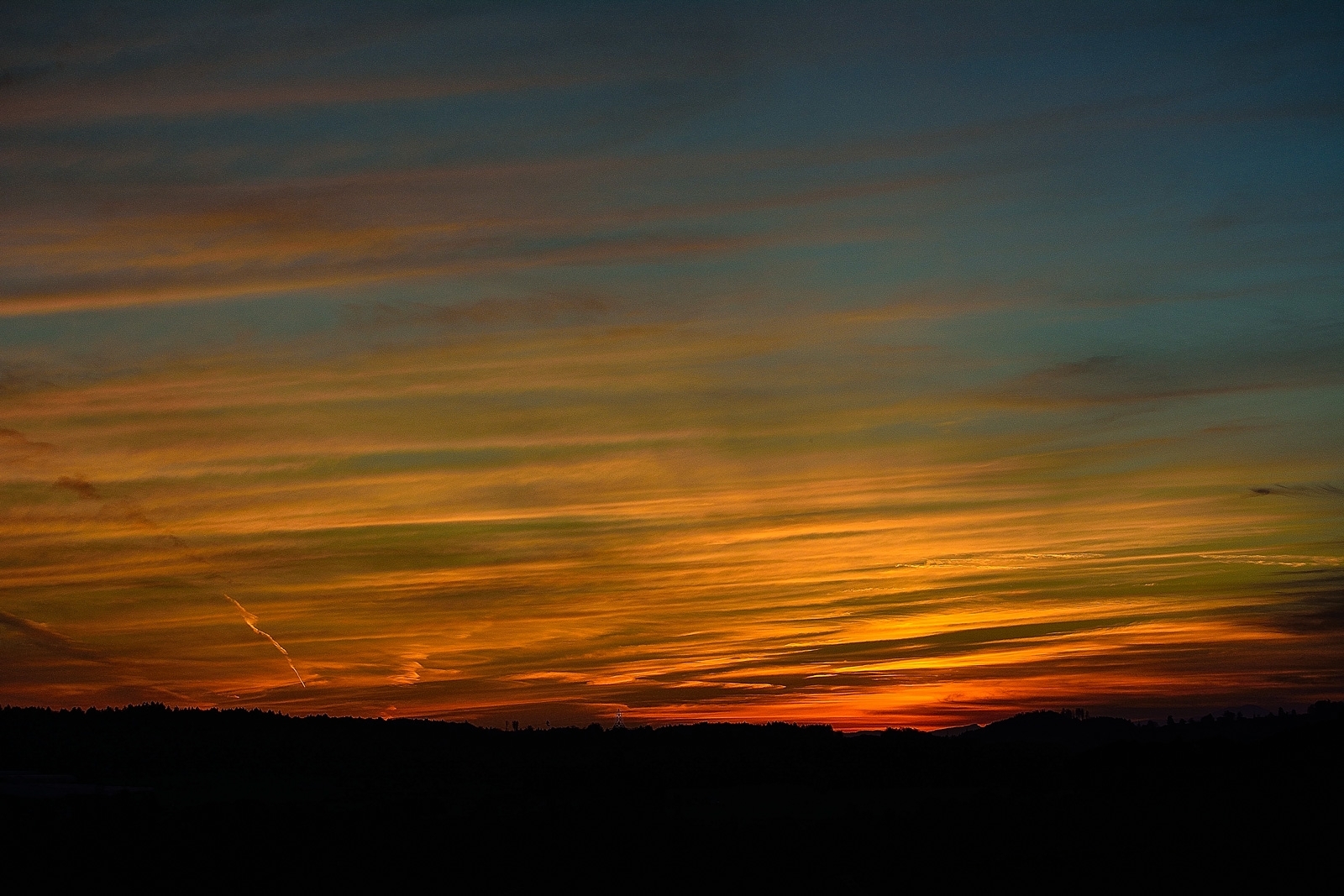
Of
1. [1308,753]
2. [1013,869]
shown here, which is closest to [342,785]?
[1013,869]

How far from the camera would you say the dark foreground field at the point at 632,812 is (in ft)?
262

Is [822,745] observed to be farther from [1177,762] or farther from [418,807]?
[418,807]

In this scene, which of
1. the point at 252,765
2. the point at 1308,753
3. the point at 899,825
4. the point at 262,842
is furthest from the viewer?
the point at 252,765

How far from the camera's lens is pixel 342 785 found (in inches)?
4333

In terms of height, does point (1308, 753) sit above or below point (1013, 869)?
above

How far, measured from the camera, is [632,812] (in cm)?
10238

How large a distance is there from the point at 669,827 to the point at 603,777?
93.5ft

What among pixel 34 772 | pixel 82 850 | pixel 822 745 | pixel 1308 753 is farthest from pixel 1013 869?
pixel 34 772

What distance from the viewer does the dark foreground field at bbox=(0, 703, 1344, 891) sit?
79750 mm

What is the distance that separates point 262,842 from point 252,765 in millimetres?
37375

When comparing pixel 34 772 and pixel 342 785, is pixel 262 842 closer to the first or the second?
pixel 342 785

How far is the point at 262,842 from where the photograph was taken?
84.8 metres

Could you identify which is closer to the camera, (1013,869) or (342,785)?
(1013,869)

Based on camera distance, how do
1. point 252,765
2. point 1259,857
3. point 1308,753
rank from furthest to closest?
point 252,765 < point 1308,753 < point 1259,857
